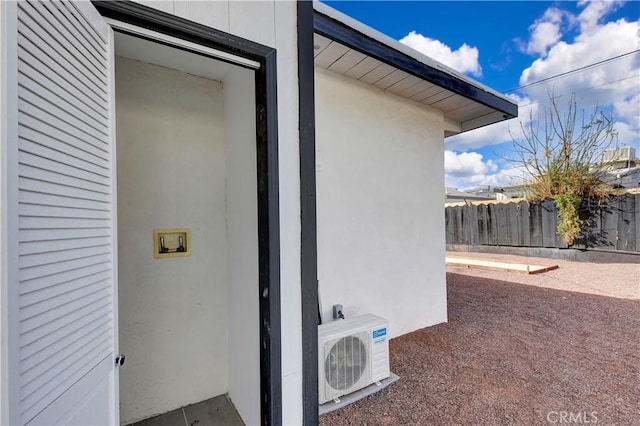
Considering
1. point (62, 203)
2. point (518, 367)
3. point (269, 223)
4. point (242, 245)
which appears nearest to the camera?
point (62, 203)

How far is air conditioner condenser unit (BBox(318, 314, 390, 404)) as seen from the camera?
2086 mm

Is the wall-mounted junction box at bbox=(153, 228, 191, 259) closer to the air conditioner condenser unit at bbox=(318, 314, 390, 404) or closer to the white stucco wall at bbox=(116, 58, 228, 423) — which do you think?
the white stucco wall at bbox=(116, 58, 228, 423)

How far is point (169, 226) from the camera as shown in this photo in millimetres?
2049

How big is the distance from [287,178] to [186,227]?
1061 millimetres

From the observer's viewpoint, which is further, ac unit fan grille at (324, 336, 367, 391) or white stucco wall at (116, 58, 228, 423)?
ac unit fan grille at (324, 336, 367, 391)

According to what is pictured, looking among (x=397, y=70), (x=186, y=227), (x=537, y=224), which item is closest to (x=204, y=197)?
(x=186, y=227)

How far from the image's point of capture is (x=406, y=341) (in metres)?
3.13

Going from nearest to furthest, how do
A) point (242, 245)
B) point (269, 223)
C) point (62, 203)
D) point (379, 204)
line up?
point (62, 203) < point (269, 223) < point (242, 245) < point (379, 204)

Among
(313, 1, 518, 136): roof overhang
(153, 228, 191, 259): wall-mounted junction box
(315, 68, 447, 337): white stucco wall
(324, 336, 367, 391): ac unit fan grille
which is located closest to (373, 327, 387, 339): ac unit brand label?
(324, 336, 367, 391): ac unit fan grille

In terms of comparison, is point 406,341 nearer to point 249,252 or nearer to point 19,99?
point 249,252

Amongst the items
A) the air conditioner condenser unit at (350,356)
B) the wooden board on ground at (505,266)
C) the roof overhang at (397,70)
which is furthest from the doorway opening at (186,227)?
the wooden board on ground at (505,266)

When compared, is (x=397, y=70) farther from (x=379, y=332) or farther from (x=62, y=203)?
(x=62, y=203)

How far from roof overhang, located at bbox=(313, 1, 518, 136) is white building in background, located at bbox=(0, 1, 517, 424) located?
0.07 ft

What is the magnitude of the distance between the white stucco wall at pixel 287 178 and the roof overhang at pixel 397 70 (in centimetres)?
A: 78
